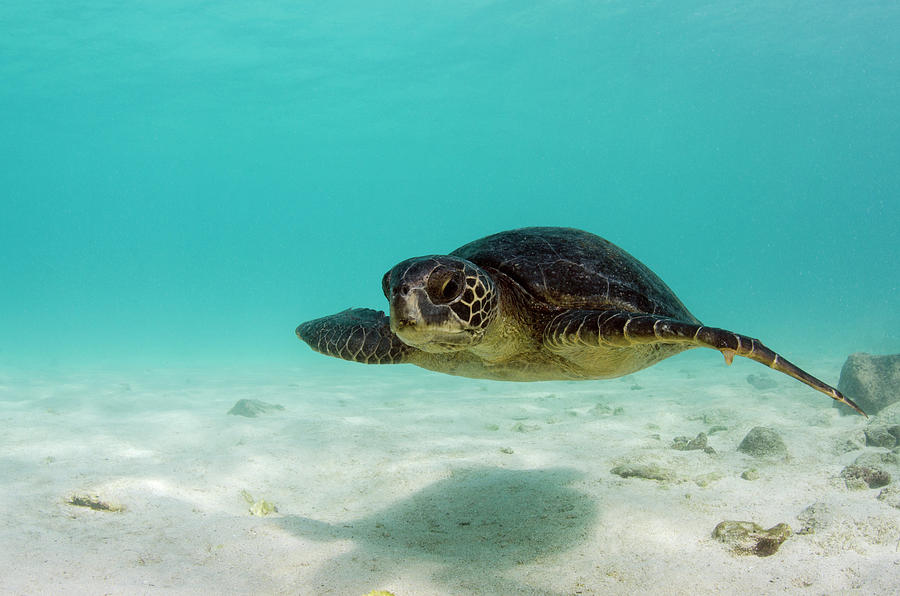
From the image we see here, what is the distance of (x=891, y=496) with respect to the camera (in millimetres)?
4344

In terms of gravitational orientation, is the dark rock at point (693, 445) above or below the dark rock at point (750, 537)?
below

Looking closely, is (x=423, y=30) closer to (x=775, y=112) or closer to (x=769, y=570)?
(x=769, y=570)

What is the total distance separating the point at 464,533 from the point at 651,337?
2397mm

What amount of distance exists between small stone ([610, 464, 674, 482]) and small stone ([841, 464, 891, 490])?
1.72m

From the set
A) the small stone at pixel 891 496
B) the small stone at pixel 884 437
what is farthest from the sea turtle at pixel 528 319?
the small stone at pixel 884 437

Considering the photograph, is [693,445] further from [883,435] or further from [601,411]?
[601,411]

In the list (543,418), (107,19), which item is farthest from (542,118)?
(543,418)

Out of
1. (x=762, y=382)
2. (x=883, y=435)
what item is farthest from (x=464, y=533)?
(x=762, y=382)

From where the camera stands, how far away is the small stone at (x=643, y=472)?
17.3 feet

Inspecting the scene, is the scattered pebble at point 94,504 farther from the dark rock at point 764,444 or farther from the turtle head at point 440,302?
the dark rock at point 764,444

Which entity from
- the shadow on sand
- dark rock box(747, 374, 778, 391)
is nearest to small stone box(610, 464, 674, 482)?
the shadow on sand

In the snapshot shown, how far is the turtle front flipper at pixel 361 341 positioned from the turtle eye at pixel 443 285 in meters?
1.55

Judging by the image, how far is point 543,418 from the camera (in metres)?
10.4

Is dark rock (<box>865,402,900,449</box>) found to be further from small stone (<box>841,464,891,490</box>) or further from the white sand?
small stone (<box>841,464,891,490</box>)
